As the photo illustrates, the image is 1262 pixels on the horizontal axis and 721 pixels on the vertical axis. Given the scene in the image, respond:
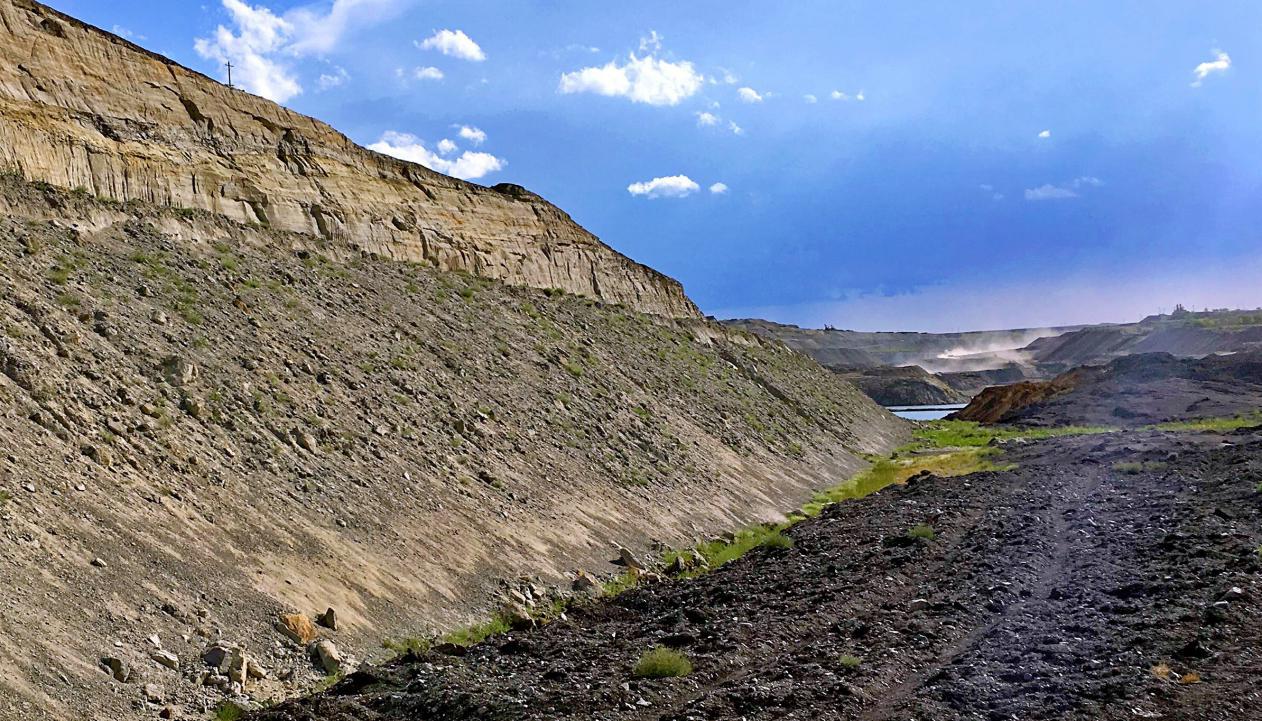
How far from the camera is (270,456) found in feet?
56.6

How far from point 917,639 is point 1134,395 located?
70725 mm

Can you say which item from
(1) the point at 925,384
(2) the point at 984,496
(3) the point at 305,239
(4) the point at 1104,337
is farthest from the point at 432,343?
(4) the point at 1104,337

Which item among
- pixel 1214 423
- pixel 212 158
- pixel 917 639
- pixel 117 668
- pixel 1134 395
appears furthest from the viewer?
pixel 1134 395

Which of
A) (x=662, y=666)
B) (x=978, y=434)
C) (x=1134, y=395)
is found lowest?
(x=978, y=434)

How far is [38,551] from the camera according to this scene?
11.8 meters

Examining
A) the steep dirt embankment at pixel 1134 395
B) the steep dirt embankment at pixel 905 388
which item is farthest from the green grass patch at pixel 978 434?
the steep dirt embankment at pixel 905 388

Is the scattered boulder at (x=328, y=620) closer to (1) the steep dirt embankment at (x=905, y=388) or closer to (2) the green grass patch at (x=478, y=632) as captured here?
(2) the green grass patch at (x=478, y=632)

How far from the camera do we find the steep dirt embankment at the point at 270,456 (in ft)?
39.3

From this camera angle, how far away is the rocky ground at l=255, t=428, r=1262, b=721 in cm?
1077

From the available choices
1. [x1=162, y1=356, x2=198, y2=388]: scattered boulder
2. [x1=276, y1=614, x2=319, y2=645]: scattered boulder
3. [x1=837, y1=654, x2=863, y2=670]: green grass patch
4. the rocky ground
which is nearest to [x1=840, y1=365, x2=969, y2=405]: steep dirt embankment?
the rocky ground

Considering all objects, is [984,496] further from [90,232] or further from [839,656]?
[90,232]

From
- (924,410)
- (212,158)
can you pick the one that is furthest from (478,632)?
(924,410)

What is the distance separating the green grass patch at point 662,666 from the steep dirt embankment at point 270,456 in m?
3.92

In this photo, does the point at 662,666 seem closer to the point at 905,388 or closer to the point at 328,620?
the point at 328,620
